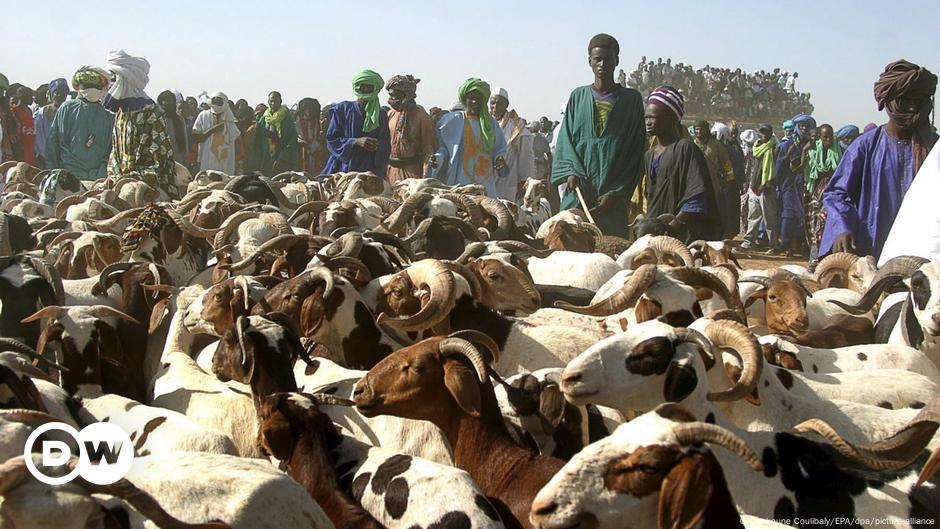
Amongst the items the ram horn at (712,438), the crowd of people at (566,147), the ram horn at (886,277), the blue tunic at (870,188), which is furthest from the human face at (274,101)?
the ram horn at (712,438)

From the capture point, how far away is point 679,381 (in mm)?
3973

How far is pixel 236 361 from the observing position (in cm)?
471

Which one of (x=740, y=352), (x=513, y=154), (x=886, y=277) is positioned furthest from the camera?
(x=513, y=154)

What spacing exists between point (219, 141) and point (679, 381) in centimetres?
1878

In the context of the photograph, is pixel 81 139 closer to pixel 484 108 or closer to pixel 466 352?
pixel 484 108

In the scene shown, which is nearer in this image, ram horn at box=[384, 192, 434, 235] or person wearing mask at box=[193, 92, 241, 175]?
ram horn at box=[384, 192, 434, 235]

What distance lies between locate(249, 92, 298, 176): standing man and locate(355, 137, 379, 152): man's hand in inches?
262

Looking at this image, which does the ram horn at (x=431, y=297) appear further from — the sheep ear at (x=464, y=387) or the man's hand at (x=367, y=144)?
the man's hand at (x=367, y=144)

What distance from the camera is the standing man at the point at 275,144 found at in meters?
21.2

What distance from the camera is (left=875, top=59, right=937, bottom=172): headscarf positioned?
26.1 feet

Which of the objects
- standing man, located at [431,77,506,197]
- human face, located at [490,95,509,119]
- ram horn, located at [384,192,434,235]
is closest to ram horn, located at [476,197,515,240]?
ram horn, located at [384,192,434,235]

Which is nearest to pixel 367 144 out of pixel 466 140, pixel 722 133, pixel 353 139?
pixel 353 139

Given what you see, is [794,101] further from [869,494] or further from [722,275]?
[869,494]

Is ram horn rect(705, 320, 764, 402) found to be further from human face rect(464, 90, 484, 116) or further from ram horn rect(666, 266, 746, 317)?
human face rect(464, 90, 484, 116)
